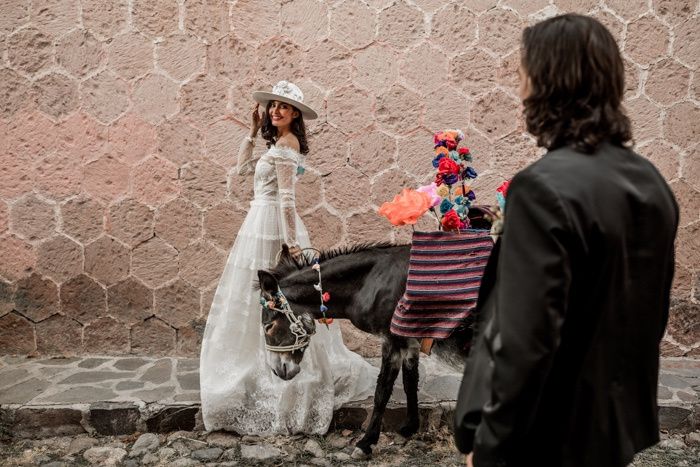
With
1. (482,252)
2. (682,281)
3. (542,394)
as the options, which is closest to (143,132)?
(482,252)

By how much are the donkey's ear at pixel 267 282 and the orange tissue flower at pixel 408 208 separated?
77 centimetres

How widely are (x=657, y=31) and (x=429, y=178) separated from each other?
2026mm

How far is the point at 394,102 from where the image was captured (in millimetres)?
4418

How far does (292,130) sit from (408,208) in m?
1.18

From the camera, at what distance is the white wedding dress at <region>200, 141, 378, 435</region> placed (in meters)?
3.43

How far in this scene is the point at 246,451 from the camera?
328cm

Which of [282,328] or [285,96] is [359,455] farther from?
[285,96]

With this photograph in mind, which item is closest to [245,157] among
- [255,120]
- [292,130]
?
[255,120]

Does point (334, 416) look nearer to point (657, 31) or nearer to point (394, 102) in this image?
point (394, 102)

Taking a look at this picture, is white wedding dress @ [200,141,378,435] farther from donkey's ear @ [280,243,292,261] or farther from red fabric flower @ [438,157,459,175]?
red fabric flower @ [438,157,459,175]

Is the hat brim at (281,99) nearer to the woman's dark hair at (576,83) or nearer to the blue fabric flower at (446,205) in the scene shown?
the blue fabric flower at (446,205)

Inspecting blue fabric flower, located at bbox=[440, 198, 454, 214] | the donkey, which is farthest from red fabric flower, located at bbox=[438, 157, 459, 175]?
the donkey

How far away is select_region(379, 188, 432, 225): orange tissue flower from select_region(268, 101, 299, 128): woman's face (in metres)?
1.06

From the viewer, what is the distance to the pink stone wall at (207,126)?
14.3ft
